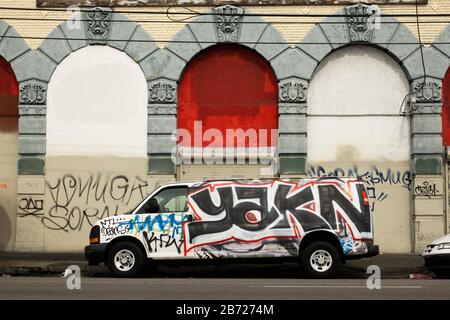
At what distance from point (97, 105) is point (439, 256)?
10325 millimetres

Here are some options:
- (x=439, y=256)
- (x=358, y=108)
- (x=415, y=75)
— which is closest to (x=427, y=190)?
(x=358, y=108)

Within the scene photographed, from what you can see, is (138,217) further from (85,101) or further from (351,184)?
(85,101)

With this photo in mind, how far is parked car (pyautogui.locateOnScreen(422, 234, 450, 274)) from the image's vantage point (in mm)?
14750

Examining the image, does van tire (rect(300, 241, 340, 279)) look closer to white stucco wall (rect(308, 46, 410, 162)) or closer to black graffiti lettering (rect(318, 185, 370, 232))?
black graffiti lettering (rect(318, 185, 370, 232))

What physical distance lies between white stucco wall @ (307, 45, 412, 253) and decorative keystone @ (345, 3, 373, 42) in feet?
1.25

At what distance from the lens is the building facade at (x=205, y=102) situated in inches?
790

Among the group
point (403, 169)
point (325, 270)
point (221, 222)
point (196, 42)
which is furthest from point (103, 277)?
point (403, 169)

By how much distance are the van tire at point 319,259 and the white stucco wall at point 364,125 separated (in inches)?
225

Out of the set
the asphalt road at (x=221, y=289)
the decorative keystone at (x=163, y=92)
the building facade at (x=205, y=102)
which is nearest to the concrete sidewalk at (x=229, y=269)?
the asphalt road at (x=221, y=289)

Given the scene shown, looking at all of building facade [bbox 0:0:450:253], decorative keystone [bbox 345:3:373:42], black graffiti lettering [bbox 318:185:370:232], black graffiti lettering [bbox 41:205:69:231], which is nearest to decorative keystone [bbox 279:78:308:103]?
building facade [bbox 0:0:450:253]

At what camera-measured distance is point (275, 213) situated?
586 inches

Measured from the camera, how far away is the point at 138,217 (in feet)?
48.9

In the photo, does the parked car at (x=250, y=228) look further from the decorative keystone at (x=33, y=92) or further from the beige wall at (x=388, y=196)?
the decorative keystone at (x=33, y=92)

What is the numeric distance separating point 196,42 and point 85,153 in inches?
172
